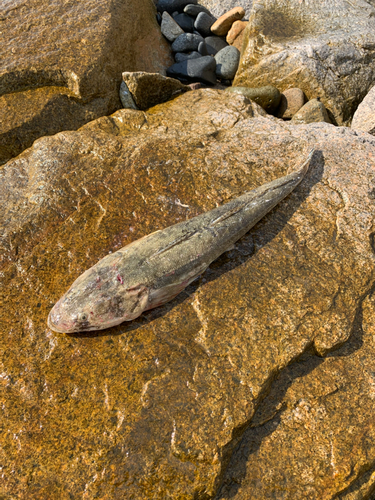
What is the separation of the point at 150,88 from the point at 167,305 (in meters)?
3.62

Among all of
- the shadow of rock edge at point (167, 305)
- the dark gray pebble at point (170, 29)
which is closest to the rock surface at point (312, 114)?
the shadow of rock edge at point (167, 305)

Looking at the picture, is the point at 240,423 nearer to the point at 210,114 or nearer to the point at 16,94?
the point at 210,114

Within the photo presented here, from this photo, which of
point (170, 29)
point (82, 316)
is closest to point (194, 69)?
point (170, 29)

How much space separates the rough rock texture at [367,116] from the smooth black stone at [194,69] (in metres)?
2.87

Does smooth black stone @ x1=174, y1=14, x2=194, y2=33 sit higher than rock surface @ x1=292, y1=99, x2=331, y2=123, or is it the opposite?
smooth black stone @ x1=174, y1=14, x2=194, y2=33

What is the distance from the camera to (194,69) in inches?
269

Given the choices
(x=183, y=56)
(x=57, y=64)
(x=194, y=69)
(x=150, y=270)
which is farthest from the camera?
(x=183, y=56)

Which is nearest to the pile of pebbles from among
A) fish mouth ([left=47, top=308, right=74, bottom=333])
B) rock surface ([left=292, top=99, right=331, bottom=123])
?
rock surface ([left=292, top=99, right=331, bottom=123])

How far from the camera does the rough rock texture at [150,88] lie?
522 centimetres

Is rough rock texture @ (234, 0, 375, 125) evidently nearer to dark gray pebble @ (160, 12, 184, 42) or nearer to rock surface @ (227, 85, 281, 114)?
rock surface @ (227, 85, 281, 114)

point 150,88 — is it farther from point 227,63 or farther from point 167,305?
point 167,305

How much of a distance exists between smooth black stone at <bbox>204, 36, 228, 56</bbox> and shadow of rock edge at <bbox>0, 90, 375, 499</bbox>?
4086 mm

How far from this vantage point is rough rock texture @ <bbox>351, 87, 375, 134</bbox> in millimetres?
5495

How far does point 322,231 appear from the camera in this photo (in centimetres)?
368
